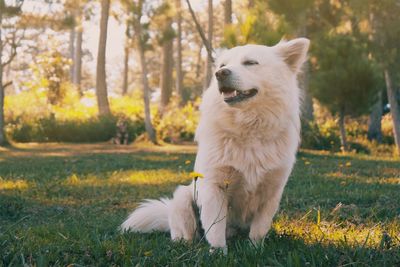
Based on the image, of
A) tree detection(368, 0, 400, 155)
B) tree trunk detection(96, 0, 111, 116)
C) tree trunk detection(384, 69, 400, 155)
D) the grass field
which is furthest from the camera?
tree trunk detection(96, 0, 111, 116)

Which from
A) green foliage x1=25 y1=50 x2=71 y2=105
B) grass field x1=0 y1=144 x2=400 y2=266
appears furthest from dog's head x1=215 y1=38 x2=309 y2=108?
green foliage x1=25 y1=50 x2=71 y2=105

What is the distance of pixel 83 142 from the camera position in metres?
18.8

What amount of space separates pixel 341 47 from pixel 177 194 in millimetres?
11201

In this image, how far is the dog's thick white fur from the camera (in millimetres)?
3268

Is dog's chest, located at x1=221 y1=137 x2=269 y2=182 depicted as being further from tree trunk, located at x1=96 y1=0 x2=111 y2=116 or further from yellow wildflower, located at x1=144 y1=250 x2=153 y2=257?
tree trunk, located at x1=96 y1=0 x2=111 y2=116

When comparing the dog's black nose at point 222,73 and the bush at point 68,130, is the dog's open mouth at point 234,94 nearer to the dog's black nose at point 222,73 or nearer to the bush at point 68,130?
the dog's black nose at point 222,73

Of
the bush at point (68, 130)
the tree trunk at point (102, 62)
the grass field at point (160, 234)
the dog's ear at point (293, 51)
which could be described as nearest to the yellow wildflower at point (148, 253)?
the grass field at point (160, 234)

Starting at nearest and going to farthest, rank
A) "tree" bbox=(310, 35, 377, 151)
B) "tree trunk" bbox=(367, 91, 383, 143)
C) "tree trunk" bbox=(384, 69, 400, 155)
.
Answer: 1. "tree trunk" bbox=(384, 69, 400, 155)
2. "tree" bbox=(310, 35, 377, 151)
3. "tree trunk" bbox=(367, 91, 383, 143)

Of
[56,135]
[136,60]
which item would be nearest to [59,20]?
[56,135]

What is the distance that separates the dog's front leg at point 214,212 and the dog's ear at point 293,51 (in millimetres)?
1181

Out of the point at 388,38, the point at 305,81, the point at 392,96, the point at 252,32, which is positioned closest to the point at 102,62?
the point at 305,81

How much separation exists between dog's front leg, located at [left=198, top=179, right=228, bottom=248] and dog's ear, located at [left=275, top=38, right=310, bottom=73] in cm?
118

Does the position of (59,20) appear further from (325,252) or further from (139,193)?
(325,252)

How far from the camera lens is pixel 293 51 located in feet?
12.2
